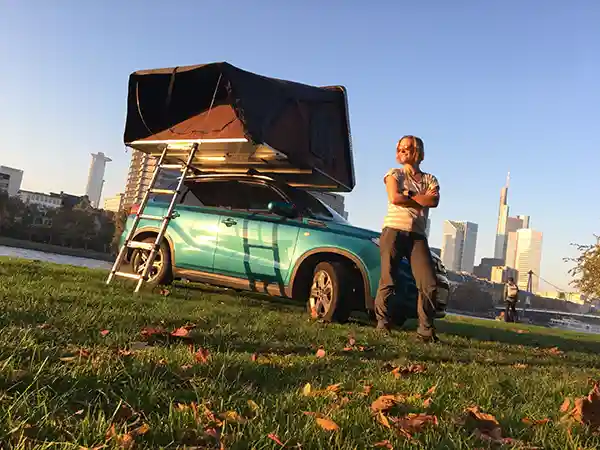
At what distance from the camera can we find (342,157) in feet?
25.3

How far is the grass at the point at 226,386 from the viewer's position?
1642 millimetres

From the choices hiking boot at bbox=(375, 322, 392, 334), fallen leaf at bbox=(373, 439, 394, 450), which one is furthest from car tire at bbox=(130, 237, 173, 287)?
fallen leaf at bbox=(373, 439, 394, 450)

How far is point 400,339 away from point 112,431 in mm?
3509

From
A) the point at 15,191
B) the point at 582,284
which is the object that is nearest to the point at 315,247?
the point at 582,284

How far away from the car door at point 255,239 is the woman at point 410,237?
5.10ft

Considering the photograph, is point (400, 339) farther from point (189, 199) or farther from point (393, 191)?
point (189, 199)

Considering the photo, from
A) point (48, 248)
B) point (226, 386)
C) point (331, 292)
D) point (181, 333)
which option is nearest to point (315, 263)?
point (331, 292)

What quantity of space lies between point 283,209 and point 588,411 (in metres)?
4.46

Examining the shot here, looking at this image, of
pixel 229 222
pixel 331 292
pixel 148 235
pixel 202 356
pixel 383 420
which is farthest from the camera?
pixel 148 235

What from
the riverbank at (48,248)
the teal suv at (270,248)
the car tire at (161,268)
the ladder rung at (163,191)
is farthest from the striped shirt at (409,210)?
the riverbank at (48,248)

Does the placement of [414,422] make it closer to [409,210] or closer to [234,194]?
Result: [409,210]

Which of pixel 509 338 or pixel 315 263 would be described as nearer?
pixel 315 263

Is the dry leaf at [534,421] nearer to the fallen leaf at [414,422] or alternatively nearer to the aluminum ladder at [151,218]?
the fallen leaf at [414,422]

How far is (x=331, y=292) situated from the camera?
5793 mm
